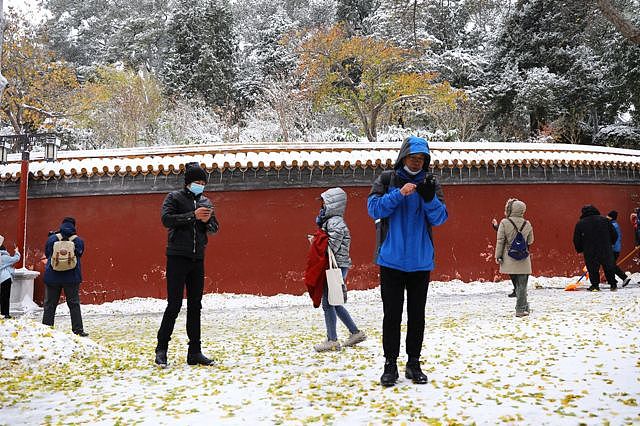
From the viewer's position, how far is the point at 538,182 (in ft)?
44.0

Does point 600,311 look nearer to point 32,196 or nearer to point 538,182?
point 538,182

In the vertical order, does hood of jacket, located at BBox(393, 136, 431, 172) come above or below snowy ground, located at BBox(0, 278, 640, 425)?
above

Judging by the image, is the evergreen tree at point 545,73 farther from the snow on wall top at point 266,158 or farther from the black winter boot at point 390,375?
the black winter boot at point 390,375

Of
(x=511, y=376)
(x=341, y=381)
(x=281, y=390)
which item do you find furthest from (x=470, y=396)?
(x=281, y=390)

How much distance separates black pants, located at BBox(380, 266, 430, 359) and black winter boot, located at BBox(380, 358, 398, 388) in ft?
0.14

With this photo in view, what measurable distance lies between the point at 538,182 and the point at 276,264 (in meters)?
6.31

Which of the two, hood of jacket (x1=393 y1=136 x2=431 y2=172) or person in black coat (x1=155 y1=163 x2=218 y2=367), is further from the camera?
person in black coat (x1=155 y1=163 x2=218 y2=367)

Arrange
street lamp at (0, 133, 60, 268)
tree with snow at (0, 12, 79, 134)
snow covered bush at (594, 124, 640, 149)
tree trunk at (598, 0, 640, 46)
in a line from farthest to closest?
snow covered bush at (594, 124, 640, 149) → tree with snow at (0, 12, 79, 134) → street lamp at (0, 133, 60, 268) → tree trunk at (598, 0, 640, 46)

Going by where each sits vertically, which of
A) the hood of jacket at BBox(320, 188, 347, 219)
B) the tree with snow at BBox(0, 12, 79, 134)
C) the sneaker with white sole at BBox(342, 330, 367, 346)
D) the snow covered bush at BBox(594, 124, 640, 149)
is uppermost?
the tree with snow at BBox(0, 12, 79, 134)

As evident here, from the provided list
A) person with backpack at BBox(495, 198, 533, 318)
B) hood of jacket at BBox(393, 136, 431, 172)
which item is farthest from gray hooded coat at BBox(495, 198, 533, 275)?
hood of jacket at BBox(393, 136, 431, 172)

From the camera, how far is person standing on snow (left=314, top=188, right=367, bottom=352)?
578 centimetres

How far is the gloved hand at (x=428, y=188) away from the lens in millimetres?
4125

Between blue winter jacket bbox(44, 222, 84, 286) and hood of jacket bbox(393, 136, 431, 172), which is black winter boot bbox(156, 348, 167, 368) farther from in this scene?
blue winter jacket bbox(44, 222, 84, 286)

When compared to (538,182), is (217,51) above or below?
above
